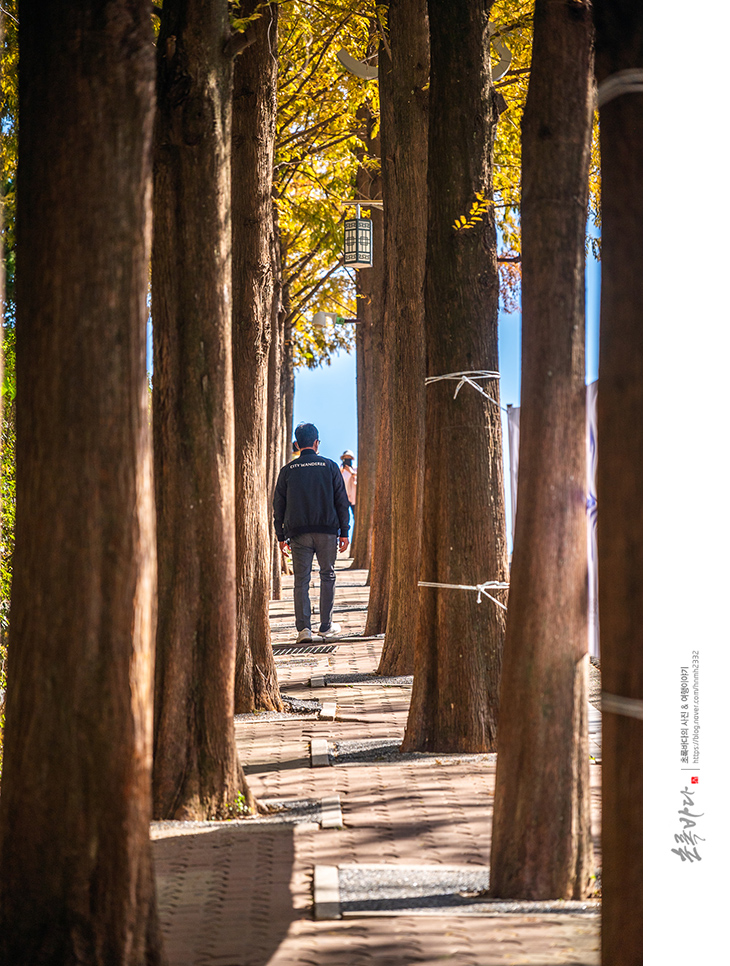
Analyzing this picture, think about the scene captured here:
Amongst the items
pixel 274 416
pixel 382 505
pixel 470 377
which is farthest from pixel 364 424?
pixel 470 377

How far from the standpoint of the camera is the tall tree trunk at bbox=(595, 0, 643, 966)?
3777 millimetres

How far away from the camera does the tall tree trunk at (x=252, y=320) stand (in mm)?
9812

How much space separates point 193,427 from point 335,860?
98.4 inches

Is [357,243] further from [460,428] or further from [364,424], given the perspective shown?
[460,428]

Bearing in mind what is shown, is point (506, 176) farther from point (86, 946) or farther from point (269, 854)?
point (86, 946)

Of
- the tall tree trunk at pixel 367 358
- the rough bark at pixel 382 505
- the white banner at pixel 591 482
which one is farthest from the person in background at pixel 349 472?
the white banner at pixel 591 482

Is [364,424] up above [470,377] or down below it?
above

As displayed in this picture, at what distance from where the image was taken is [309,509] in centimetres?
1340

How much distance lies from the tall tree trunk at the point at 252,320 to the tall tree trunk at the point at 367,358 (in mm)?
6725

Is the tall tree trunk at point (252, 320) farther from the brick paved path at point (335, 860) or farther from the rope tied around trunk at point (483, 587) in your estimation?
the rope tied around trunk at point (483, 587)

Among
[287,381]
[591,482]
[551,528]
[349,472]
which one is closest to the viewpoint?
[551,528]
